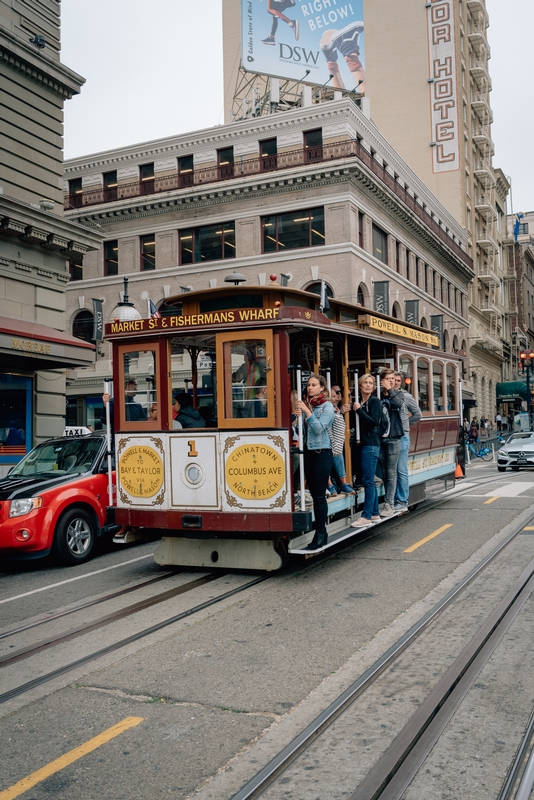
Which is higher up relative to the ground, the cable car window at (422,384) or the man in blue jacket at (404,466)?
the cable car window at (422,384)

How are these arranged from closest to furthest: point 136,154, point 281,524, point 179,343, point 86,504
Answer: point 281,524
point 179,343
point 86,504
point 136,154

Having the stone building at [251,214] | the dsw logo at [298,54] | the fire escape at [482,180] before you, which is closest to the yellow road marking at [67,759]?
the stone building at [251,214]

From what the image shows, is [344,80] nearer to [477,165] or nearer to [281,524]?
[477,165]

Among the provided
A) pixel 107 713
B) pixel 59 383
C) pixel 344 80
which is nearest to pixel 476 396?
pixel 344 80

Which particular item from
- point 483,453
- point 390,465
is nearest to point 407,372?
point 390,465

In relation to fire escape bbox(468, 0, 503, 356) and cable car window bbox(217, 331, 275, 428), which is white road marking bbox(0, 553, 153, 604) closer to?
cable car window bbox(217, 331, 275, 428)

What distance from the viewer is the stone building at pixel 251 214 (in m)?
33.8

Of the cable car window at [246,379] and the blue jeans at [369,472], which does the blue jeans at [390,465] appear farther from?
the cable car window at [246,379]

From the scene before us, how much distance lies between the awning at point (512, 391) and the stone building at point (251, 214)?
61.2 ft

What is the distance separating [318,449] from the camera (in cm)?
798

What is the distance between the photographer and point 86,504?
33.5 feet

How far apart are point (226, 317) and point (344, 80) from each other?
37.5m

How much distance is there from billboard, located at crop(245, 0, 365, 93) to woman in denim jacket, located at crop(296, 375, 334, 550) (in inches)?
1380

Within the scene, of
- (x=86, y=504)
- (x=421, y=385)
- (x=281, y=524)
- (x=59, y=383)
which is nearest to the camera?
(x=281, y=524)
